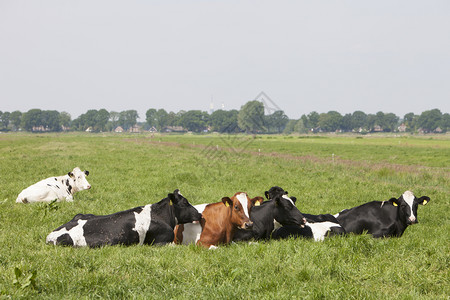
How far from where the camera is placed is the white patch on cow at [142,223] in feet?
24.0

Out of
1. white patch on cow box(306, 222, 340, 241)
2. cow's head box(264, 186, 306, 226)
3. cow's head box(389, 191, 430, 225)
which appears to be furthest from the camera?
cow's head box(389, 191, 430, 225)

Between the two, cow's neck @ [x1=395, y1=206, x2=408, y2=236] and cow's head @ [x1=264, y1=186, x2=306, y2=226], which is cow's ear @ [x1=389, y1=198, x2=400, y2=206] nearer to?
cow's neck @ [x1=395, y1=206, x2=408, y2=236]

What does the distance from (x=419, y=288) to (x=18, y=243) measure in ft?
23.2

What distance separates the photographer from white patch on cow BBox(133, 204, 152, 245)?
732cm

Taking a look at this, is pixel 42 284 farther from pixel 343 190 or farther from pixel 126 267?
pixel 343 190

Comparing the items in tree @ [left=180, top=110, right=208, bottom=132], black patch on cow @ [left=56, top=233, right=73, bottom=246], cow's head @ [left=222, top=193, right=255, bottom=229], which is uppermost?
tree @ [left=180, top=110, right=208, bottom=132]

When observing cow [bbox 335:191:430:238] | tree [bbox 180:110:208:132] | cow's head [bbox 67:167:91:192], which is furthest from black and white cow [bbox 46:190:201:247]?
tree [bbox 180:110:208:132]

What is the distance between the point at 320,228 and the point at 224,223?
232 cm

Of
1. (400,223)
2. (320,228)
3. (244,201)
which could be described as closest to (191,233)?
(244,201)

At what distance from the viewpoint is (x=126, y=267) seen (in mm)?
5688

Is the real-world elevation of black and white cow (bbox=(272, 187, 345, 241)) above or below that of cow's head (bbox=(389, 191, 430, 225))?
below

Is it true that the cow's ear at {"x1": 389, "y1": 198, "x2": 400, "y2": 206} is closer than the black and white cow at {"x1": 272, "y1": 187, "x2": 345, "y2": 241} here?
No

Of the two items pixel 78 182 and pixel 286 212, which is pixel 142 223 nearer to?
pixel 286 212

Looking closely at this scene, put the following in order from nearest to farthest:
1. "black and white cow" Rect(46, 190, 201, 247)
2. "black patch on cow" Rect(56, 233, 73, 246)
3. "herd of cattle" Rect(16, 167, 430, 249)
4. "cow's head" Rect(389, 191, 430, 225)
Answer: "black patch on cow" Rect(56, 233, 73, 246)
"black and white cow" Rect(46, 190, 201, 247)
"herd of cattle" Rect(16, 167, 430, 249)
"cow's head" Rect(389, 191, 430, 225)
